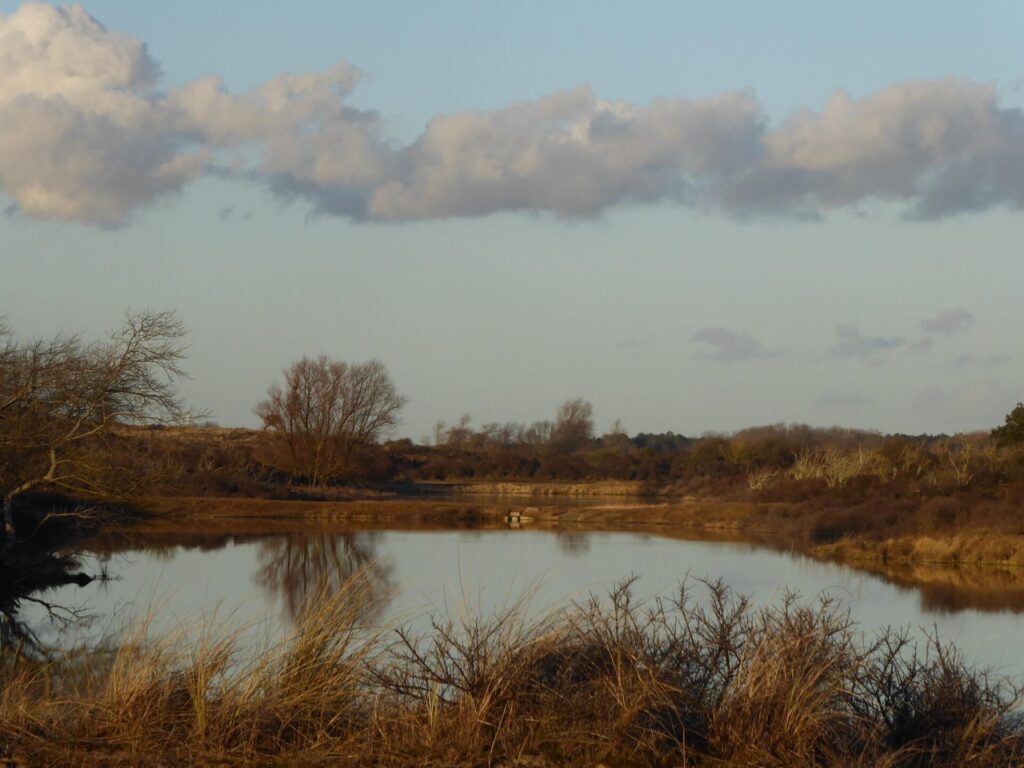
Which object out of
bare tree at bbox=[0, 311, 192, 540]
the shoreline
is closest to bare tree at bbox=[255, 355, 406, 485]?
the shoreline

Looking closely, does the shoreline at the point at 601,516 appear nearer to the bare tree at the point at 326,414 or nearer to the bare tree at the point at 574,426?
the bare tree at the point at 326,414

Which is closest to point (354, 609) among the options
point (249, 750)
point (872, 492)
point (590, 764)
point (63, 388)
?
point (249, 750)

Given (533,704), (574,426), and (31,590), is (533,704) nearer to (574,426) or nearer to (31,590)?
Result: (31,590)

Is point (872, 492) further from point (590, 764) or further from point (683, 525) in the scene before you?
point (590, 764)

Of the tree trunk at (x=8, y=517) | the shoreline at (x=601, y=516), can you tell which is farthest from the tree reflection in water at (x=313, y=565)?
the tree trunk at (x=8, y=517)

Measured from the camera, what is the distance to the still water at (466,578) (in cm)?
1495

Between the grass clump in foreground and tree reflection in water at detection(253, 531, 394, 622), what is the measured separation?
3.48m

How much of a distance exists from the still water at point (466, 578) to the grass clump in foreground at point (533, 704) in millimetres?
871

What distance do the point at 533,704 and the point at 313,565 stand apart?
20.7 meters

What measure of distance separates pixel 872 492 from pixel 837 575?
15.2 m

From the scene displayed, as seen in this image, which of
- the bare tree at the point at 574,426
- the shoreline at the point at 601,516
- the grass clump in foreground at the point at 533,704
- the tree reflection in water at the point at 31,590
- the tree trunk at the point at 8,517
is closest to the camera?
the grass clump in foreground at the point at 533,704

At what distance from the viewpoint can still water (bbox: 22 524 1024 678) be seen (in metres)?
14.9

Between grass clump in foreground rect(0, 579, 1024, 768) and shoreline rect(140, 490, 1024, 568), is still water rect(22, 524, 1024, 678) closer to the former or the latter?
grass clump in foreground rect(0, 579, 1024, 768)

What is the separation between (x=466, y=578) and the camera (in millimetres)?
19406
